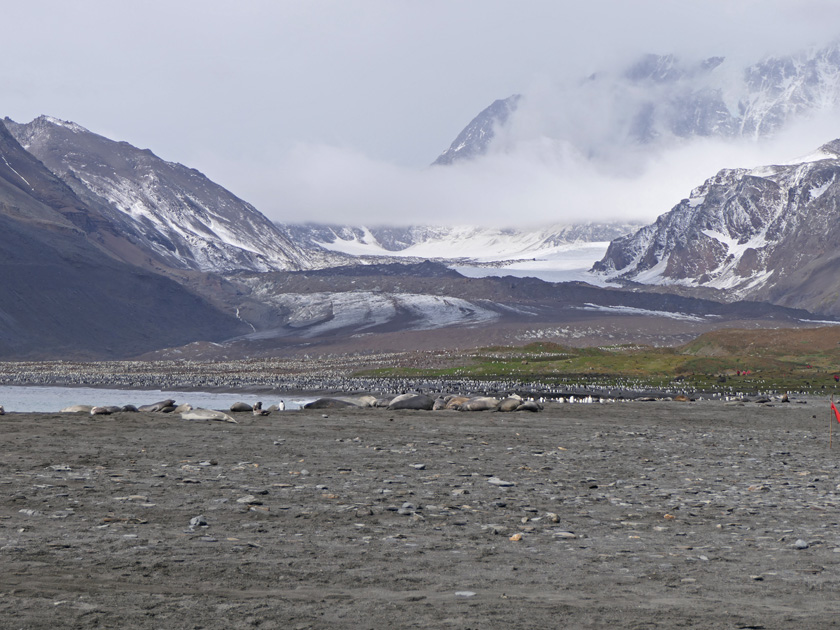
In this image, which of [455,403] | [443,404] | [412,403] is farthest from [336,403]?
[455,403]

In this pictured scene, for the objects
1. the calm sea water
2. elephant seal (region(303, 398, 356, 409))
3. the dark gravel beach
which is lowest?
the calm sea water

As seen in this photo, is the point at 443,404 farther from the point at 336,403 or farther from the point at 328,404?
the point at 328,404

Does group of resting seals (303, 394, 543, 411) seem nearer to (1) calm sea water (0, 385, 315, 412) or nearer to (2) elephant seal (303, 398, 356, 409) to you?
(2) elephant seal (303, 398, 356, 409)

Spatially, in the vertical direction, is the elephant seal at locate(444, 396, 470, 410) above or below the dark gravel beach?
below

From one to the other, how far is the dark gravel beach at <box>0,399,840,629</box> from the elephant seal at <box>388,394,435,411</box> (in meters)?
16.6

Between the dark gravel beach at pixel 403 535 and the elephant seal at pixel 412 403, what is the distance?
54.5 ft

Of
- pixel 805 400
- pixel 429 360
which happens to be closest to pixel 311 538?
pixel 805 400

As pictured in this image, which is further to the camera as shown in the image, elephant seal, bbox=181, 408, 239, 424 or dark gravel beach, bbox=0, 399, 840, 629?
elephant seal, bbox=181, 408, 239, 424

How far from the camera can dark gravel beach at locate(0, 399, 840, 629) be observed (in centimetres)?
967

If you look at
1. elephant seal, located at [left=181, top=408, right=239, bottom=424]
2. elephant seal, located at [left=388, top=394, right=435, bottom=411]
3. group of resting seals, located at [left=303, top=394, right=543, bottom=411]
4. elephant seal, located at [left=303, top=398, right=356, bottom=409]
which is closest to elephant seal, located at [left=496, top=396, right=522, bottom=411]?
group of resting seals, located at [left=303, top=394, right=543, bottom=411]

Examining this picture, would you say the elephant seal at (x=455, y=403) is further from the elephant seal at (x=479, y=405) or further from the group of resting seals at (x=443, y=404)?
the elephant seal at (x=479, y=405)

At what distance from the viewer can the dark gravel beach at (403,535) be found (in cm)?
967

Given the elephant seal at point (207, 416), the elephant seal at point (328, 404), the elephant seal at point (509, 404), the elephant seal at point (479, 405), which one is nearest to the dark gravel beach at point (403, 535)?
the elephant seal at point (207, 416)

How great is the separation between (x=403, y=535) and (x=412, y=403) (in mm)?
30320
